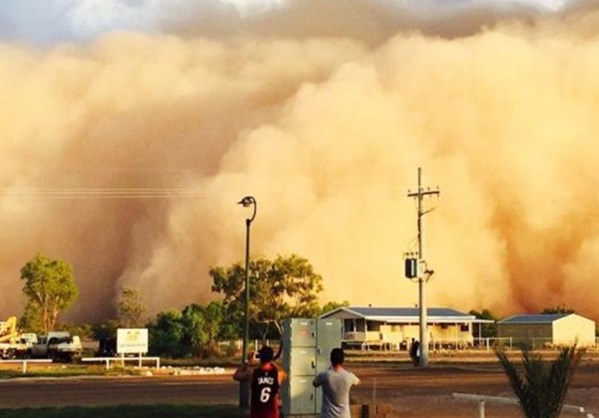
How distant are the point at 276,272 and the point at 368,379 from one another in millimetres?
34167

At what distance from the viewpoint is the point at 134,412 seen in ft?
66.6

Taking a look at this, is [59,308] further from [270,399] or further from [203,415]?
[270,399]

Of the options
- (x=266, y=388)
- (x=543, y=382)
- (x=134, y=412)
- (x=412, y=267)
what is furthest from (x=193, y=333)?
(x=543, y=382)

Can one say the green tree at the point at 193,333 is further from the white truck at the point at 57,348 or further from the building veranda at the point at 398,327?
the building veranda at the point at 398,327

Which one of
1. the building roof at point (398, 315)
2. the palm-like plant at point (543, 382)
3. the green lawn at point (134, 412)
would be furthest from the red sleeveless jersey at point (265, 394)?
the building roof at point (398, 315)

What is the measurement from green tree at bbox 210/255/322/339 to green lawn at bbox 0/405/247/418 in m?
46.9

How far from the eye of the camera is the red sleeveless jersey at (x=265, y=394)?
11.3 m

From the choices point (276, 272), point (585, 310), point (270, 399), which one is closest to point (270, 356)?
point (270, 399)

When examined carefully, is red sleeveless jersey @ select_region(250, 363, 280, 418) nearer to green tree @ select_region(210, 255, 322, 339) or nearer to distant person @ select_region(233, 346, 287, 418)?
distant person @ select_region(233, 346, 287, 418)

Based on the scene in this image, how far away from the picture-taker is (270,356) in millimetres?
11578

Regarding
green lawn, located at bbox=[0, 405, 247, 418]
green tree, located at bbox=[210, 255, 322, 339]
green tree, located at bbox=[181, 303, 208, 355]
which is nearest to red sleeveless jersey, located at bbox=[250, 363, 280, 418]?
green lawn, located at bbox=[0, 405, 247, 418]

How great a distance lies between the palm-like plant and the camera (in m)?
10.4

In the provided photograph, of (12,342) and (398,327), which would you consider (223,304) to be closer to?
(12,342)

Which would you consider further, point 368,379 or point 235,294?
point 235,294
